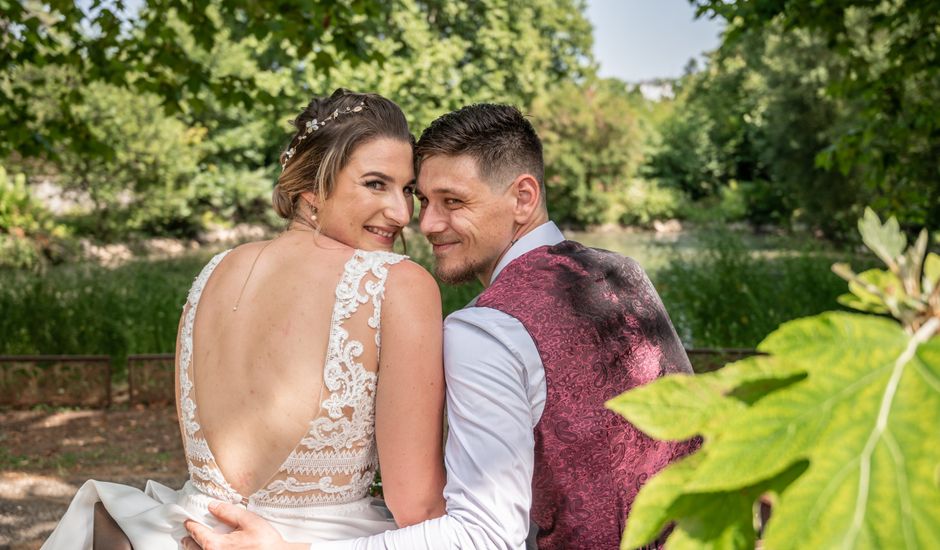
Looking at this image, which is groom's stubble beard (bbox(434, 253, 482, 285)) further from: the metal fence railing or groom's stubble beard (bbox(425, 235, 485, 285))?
the metal fence railing

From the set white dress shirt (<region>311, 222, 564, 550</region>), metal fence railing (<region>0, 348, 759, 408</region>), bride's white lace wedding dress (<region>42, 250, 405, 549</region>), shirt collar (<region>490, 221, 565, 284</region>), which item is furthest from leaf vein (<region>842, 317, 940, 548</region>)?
metal fence railing (<region>0, 348, 759, 408</region>)

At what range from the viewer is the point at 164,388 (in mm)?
7449

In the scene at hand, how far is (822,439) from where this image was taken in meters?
0.52

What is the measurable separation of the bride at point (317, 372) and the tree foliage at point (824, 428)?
4.19ft

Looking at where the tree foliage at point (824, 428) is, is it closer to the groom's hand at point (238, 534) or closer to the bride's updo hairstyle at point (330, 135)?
the groom's hand at point (238, 534)

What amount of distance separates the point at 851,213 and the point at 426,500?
20.5 m

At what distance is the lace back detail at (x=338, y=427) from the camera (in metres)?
1.95

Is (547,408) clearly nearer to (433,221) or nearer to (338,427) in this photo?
(338,427)

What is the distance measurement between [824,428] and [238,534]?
1678 millimetres

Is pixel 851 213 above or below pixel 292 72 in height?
below

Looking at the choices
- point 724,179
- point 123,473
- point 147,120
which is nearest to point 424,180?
point 123,473

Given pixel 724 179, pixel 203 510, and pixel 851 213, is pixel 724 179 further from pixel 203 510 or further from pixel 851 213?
pixel 203 510

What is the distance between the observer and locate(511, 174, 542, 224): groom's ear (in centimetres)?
238

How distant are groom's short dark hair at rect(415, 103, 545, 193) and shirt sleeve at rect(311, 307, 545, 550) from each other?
0.62 meters
